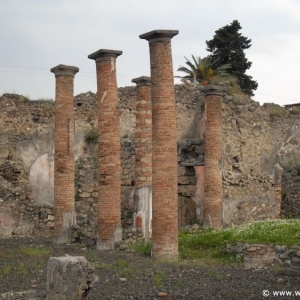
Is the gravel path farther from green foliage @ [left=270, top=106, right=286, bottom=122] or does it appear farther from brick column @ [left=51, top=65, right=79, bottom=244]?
green foliage @ [left=270, top=106, right=286, bottom=122]

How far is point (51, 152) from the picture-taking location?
782 inches

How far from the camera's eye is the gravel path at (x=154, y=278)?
27.3 ft

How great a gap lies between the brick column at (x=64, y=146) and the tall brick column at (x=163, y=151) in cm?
418

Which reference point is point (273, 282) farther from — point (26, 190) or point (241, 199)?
point (26, 190)

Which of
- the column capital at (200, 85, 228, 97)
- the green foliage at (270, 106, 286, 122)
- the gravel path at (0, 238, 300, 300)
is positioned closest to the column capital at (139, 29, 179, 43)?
the gravel path at (0, 238, 300, 300)

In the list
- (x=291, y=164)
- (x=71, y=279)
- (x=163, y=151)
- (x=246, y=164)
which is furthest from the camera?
(x=291, y=164)

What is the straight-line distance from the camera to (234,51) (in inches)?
1446

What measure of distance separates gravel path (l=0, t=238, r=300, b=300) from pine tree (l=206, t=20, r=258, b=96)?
82.9 ft

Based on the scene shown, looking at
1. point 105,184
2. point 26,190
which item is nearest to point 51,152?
point 26,190

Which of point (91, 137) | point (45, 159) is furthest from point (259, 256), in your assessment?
point (45, 159)

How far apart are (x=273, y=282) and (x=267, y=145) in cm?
1123

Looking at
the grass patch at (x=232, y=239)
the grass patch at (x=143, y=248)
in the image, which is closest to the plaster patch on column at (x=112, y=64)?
the grass patch at (x=143, y=248)

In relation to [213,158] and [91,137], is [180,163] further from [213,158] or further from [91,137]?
[91,137]

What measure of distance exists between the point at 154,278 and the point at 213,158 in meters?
8.13
